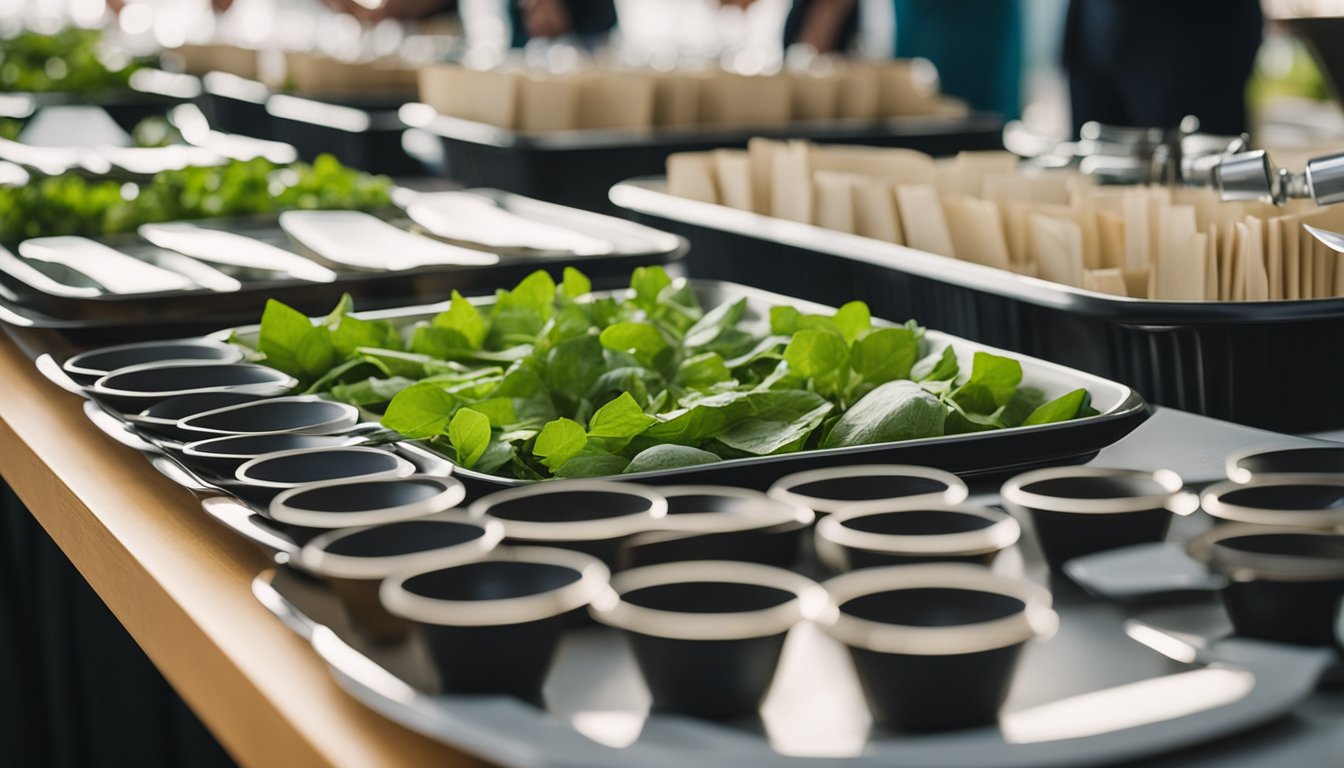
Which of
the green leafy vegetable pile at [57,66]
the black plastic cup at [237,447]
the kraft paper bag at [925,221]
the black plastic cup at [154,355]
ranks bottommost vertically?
the black plastic cup at [237,447]

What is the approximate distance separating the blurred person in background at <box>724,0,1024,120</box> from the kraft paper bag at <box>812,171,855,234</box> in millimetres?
2061

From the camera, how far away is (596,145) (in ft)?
6.23

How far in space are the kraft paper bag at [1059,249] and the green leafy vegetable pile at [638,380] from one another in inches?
7.4

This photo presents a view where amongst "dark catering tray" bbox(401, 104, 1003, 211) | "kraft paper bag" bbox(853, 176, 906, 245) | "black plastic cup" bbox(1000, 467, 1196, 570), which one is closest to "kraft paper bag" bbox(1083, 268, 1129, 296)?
"kraft paper bag" bbox(853, 176, 906, 245)

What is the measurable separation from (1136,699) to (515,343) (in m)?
0.56

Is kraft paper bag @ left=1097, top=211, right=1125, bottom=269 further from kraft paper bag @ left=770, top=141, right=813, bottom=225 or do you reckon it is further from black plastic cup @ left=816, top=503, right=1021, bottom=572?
black plastic cup @ left=816, top=503, right=1021, bottom=572

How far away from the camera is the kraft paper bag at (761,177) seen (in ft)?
4.69

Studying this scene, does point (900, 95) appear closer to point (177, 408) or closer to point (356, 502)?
point (177, 408)

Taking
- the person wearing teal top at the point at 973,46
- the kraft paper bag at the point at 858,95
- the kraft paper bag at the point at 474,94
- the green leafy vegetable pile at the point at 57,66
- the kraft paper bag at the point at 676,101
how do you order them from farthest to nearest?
the person wearing teal top at the point at 973,46, the green leafy vegetable pile at the point at 57,66, the kraft paper bag at the point at 858,95, the kraft paper bag at the point at 676,101, the kraft paper bag at the point at 474,94

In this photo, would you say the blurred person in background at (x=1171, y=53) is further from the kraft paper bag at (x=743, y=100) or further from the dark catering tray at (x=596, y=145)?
the kraft paper bag at (x=743, y=100)

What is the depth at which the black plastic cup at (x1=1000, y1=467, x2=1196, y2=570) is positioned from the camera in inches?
23.7

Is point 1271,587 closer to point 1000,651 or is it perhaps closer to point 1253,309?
point 1000,651

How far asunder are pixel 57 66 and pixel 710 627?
3.06 metres

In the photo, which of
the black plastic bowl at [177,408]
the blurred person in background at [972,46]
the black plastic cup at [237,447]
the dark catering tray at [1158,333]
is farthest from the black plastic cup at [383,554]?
the blurred person in background at [972,46]
